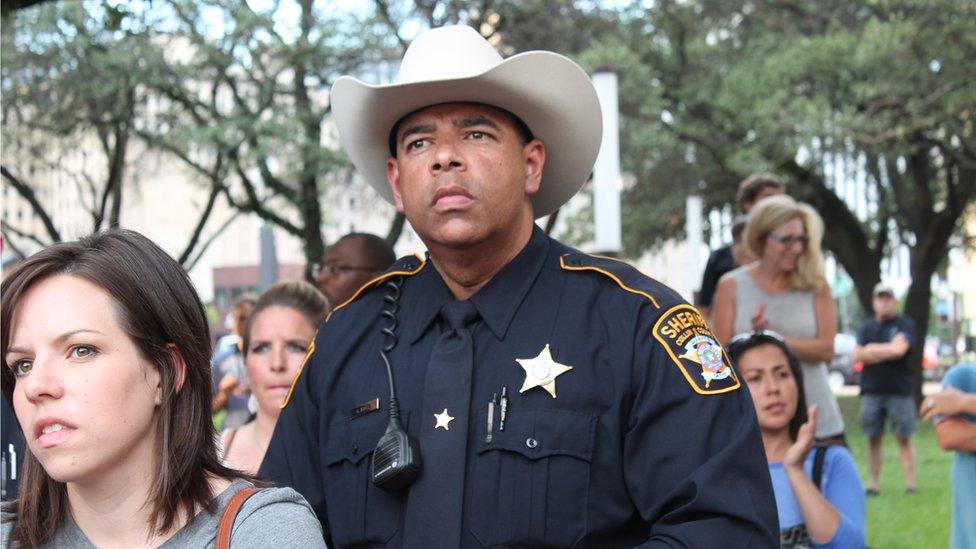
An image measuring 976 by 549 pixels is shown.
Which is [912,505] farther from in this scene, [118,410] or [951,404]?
[118,410]

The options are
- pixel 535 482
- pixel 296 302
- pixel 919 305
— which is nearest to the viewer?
pixel 535 482

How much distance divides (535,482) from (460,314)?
46 cm

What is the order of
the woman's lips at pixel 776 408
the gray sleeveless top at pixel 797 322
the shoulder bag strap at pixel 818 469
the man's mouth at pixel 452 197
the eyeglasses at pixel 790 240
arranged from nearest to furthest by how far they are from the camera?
the man's mouth at pixel 452 197 < the shoulder bag strap at pixel 818 469 < the woman's lips at pixel 776 408 < the gray sleeveless top at pixel 797 322 < the eyeglasses at pixel 790 240

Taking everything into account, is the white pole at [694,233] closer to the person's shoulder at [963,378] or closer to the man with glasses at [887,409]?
the man with glasses at [887,409]

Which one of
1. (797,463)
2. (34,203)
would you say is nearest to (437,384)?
(797,463)

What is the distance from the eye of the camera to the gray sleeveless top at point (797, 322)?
6.17 m

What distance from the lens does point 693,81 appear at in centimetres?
2112

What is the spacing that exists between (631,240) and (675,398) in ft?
77.7

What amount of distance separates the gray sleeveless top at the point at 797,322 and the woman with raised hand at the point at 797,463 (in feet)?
3.68

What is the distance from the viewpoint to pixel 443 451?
9.47 feet

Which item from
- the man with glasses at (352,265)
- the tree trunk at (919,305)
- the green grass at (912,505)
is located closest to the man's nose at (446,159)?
the man with glasses at (352,265)

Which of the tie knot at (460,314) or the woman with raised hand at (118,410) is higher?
the tie knot at (460,314)

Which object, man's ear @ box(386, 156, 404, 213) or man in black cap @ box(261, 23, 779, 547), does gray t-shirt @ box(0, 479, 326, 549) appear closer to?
man in black cap @ box(261, 23, 779, 547)

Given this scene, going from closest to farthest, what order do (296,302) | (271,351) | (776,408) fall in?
(776,408), (271,351), (296,302)
